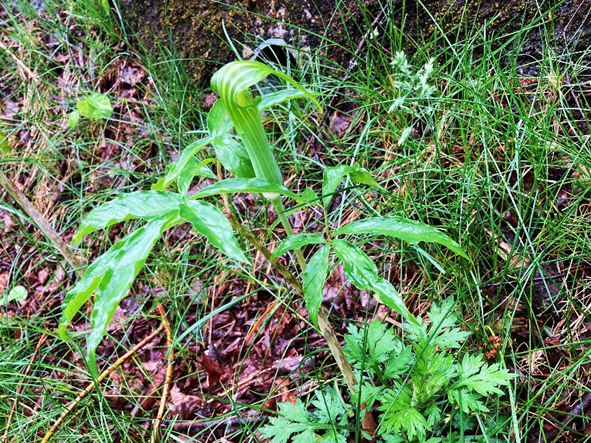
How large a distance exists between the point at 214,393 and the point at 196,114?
1.41 meters

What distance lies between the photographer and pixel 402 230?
1048 mm

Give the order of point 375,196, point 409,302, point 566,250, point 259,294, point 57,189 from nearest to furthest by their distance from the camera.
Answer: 1. point 566,250
2. point 409,302
3. point 375,196
4. point 259,294
5. point 57,189

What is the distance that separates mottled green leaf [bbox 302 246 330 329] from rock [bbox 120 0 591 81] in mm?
1155

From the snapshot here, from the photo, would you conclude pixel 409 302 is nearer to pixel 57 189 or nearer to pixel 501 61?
pixel 501 61

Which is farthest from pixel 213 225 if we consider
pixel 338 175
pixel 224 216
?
pixel 338 175

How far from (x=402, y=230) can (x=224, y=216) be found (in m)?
0.43

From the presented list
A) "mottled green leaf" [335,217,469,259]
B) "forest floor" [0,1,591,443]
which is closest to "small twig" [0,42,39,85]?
"forest floor" [0,1,591,443]

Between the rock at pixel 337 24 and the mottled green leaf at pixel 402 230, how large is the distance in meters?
1.04

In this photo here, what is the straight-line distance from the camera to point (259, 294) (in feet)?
6.55

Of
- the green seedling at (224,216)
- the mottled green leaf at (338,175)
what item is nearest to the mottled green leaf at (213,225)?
the green seedling at (224,216)

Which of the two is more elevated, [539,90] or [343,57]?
[343,57]

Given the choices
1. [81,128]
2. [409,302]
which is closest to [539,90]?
[409,302]

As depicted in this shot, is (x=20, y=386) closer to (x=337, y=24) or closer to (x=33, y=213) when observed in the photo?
(x=33, y=213)

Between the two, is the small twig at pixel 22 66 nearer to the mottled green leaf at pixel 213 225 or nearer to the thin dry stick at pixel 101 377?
the thin dry stick at pixel 101 377
